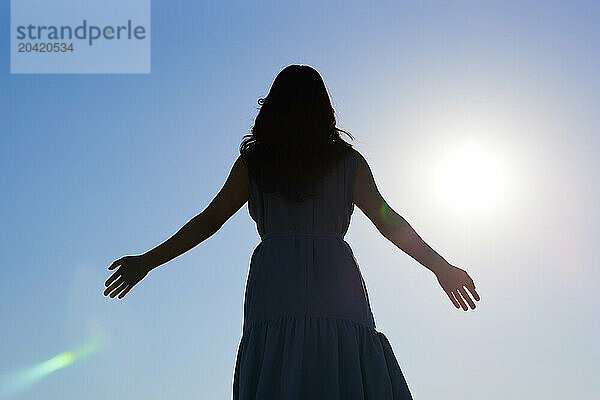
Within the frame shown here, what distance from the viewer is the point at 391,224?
23.5 ft

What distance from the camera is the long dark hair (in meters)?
6.98

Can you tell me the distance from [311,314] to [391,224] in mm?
675

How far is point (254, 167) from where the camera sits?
7.04 m

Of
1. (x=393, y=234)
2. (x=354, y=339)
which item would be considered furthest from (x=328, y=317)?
(x=393, y=234)

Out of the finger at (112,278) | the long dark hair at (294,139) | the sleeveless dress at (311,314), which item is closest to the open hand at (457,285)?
the sleeveless dress at (311,314)

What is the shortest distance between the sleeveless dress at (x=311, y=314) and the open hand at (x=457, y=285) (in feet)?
1.33

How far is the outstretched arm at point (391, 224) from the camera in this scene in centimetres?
709

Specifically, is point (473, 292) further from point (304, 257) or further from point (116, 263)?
point (116, 263)

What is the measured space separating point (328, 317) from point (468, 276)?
2.46 ft

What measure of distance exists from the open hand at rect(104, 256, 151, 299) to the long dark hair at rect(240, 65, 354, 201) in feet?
2.46

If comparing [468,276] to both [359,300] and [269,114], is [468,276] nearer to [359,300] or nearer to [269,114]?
[359,300]

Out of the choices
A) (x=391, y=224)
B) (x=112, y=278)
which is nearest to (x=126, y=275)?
(x=112, y=278)

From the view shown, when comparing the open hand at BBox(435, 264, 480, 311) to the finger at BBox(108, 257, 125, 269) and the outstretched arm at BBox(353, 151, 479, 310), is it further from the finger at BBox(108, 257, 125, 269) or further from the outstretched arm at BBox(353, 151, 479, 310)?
the finger at BBox(108, 257, 125, 269)

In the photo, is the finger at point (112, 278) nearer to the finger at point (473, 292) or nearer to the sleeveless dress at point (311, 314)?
the sleeveless dress at point (311, 314)
